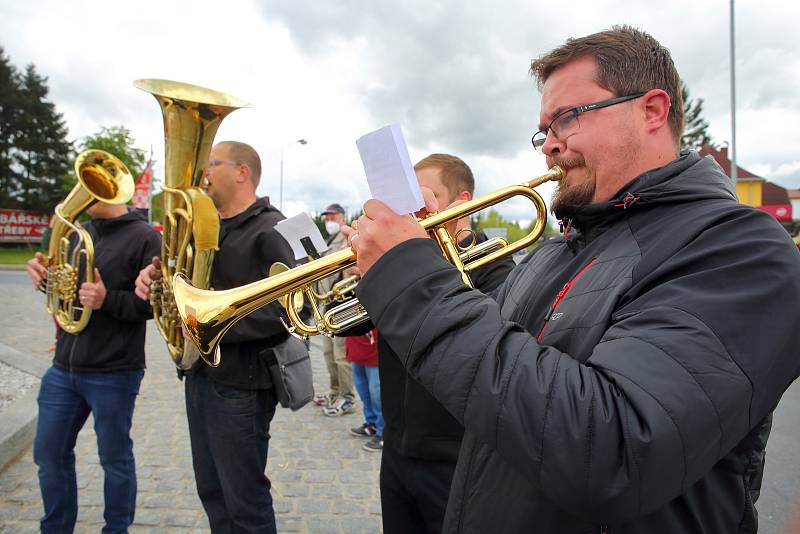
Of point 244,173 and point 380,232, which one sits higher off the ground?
point 244,173

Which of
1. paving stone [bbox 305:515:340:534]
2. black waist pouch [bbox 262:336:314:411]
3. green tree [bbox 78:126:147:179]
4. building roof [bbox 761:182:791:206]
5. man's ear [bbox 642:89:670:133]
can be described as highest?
green tree [bbox 78:126:147:179]

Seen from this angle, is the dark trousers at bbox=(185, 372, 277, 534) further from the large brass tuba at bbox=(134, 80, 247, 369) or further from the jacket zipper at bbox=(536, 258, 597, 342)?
the jacket zipper at bbox=(536, 258, 597, 342)

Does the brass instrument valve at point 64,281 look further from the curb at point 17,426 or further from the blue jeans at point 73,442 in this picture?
the curb at point 17,426

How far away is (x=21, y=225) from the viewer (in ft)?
124

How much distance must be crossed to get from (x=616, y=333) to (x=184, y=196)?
2.47 m

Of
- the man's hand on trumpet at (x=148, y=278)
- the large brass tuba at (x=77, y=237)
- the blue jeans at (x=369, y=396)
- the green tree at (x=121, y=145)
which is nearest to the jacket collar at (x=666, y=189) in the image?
the man's hand on trumpet at (x=148, y=278)

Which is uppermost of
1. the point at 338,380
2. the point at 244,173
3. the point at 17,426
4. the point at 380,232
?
the point at 244,173

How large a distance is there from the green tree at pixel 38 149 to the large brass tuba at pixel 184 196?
148 feet

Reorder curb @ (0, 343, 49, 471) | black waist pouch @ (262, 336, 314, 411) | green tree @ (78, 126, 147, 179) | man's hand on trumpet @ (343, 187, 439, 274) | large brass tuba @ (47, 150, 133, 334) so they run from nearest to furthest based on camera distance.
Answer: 1. man's hand on trumpet @ (343, 187, 439, 274)
2. black waist pouch @ (262, 336, 314, 411)
3. large brass tuba @ (47, 150, 133, 334)
4. curb @ (0, 343, 49, 471)
5. green tree @ (78, 126, 147, 179)

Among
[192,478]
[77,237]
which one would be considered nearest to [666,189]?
[77,237]

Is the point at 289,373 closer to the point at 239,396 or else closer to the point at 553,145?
the point at 239,396

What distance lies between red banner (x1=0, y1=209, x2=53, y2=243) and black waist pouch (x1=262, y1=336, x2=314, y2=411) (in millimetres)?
41471

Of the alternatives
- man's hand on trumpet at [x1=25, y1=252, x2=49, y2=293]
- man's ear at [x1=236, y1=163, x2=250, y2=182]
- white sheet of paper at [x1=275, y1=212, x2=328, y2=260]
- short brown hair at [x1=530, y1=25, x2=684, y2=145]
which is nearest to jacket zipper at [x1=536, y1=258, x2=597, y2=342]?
short brown hair at [x1=530, y1=25, x2=684, y2=145]

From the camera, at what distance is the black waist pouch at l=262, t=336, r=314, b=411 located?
2.78 metres
